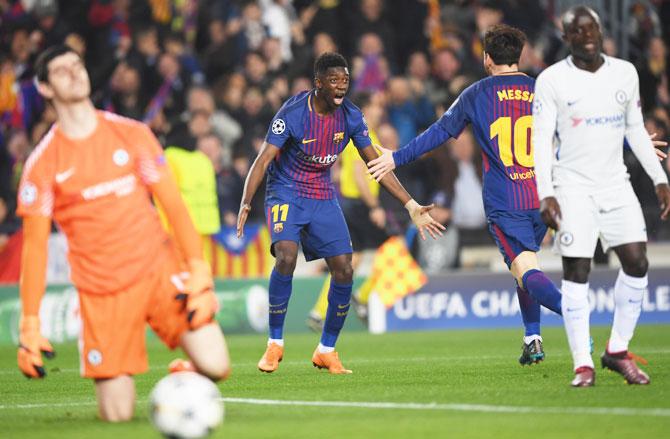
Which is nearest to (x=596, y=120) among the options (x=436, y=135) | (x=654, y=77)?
(x=436, y=135)

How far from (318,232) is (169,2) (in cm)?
1104

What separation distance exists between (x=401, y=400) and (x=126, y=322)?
1.81 m

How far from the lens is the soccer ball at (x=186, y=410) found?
632 centimetres

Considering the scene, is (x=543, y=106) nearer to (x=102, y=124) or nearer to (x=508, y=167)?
(x=508, y=167)

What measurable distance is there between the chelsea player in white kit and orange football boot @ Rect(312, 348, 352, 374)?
2601mm

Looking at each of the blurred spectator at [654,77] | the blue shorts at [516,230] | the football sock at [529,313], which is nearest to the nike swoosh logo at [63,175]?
the blue shorts at [516,230]

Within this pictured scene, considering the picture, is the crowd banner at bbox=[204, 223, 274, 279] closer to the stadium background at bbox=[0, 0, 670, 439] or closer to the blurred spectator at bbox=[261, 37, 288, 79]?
the stadium background at bbox=[0, 0, 670, 439]

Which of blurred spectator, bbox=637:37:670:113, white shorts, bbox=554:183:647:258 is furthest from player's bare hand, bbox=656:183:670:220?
blurred spectator, bbox=637:37:670:113

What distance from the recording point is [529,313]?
10.6 m

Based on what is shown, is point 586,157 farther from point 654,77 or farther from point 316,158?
point 654,77

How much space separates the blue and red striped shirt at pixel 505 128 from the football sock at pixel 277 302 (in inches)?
→ 71.0

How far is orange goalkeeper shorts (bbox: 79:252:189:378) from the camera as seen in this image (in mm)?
7332

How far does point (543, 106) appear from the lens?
823cm

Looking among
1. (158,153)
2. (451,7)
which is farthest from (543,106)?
(451,7)
